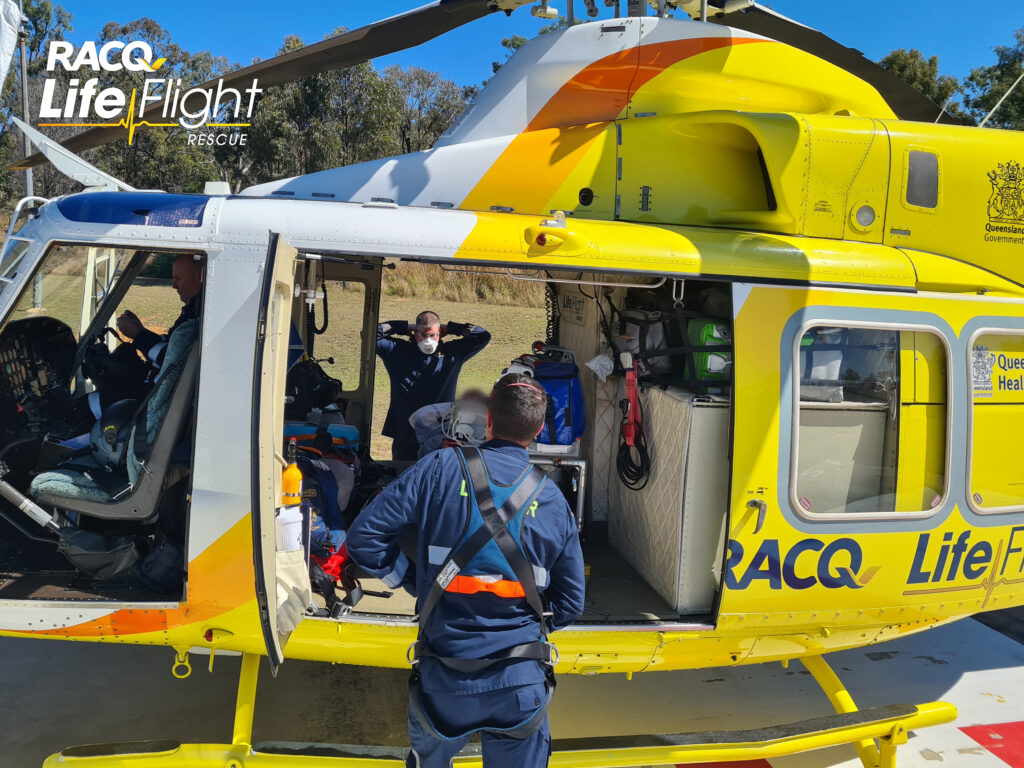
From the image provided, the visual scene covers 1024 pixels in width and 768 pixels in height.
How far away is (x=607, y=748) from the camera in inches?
121

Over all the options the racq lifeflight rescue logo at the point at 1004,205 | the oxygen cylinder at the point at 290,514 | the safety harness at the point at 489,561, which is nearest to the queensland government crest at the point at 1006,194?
the racq lifeflight rescue logo at the point at 1004,205

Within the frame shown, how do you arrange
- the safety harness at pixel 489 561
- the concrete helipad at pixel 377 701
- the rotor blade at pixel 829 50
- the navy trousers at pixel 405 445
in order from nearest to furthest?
the safety harness at pixel 489 561 < the concrete helipad at pixel 377 701 < the rotor blade at pixel 829 50 < the navy trousers at pixel 405 445

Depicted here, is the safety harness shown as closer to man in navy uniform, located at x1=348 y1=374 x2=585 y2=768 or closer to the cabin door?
man in navy uniform, located at x1=348 y1=374 x2=585 y2=768

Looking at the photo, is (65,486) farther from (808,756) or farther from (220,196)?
(808,756)

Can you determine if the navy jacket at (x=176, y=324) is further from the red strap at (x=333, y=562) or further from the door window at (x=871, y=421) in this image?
the door window at (x=871, y=421)

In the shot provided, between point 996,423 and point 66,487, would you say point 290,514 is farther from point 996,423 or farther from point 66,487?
point 996,423

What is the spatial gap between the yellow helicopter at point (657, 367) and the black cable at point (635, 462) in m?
0.02

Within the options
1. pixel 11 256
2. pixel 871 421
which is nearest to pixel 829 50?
pixel 871 421

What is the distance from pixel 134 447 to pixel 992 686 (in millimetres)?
5008

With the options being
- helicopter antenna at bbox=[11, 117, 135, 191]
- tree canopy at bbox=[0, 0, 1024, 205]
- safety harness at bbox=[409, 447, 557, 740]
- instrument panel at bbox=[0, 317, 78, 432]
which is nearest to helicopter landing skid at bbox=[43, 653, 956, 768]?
safety harness at bbox=[409, 447, 557, 740]

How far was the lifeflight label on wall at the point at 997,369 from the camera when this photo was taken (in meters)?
3.53

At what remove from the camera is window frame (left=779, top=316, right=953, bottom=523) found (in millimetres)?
3227

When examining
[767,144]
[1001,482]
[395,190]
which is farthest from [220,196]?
[1001,482]

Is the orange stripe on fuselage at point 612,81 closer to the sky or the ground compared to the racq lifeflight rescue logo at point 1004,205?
closer to the sky
